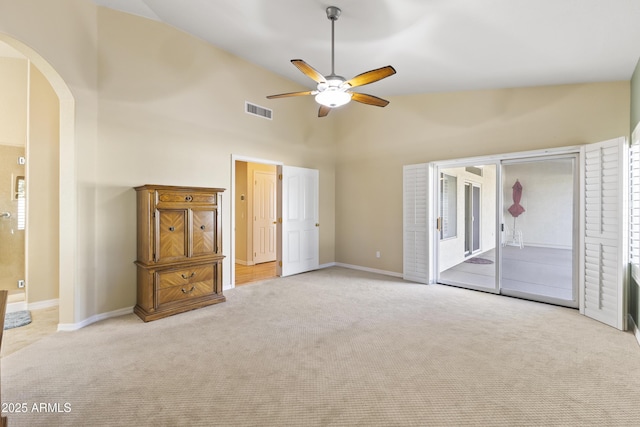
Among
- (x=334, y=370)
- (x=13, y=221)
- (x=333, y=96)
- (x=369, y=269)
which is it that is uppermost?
(x=333, y=96)

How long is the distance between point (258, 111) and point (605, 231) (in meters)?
5.07

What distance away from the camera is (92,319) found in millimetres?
3383

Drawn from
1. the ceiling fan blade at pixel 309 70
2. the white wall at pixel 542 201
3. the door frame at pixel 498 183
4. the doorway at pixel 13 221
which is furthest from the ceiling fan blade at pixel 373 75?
the doorway at pixel 13 221

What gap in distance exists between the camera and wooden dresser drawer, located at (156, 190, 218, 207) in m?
3.56

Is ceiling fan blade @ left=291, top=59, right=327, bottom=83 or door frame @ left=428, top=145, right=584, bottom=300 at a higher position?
ceiling fan blade @ left=291, top=59, right=327, bottom=83

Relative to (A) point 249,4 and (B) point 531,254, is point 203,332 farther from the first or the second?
(B) point 531,254

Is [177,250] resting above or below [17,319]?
above

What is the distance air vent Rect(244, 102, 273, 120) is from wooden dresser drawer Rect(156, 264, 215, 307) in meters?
2.66

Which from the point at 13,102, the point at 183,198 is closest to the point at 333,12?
the point at 183,198

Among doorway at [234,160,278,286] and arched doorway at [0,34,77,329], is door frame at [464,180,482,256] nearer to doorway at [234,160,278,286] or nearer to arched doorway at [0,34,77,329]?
doorway at [234,160,278,286]

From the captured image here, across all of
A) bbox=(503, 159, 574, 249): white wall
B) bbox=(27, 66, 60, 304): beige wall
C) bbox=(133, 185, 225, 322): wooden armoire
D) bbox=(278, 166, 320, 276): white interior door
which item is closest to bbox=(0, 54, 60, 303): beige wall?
bbox=(27, 66, 60, 304): beige wall

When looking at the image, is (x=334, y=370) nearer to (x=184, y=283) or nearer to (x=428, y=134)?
(x=184, y=283)

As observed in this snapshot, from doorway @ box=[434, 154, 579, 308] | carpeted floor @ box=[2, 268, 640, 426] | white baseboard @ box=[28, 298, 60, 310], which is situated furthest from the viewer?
doorway @ box=[434, 154, 579, 308]

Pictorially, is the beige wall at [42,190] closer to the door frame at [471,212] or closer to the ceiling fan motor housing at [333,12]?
the ceiling fan motor housing at [333,12]
